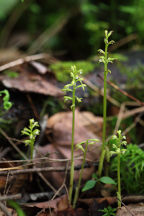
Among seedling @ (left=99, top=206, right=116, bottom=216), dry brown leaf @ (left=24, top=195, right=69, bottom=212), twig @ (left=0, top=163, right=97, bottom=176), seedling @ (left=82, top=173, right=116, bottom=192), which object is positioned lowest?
seedling @ (left=99, top=206, right=116, bottom=216)

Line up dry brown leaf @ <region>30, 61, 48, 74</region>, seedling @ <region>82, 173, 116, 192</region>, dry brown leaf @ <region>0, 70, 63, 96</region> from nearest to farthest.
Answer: seedling @ <region>82, 173, 116, 192</region>, dry brown leaf @ <region>0, 70, 63, 96</region>, dry brown leaf @ <region>30, 61, 48, 74</region>

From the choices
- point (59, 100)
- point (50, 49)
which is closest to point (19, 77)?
point (59, 100)

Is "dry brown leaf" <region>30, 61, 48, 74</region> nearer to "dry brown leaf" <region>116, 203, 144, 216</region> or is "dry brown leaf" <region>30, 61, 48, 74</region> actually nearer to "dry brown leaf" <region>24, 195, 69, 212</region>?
"dry brown leaf" <region>24, 195, 69, 212</region>

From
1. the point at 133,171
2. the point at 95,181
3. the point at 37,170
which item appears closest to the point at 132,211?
the point at 95,181

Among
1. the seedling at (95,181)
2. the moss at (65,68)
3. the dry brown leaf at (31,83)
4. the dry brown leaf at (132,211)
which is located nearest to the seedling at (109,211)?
the dry brown leaf at (132,211)

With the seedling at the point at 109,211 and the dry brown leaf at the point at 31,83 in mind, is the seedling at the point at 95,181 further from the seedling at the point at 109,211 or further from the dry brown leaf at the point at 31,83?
the dry brown leaf at the point at 31,83

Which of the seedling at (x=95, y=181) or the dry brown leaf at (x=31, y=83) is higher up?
the dry brown leaf at (x=31, y=83)

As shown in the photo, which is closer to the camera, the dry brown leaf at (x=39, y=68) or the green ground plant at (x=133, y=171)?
the green ground plant at (x=133, y=171)

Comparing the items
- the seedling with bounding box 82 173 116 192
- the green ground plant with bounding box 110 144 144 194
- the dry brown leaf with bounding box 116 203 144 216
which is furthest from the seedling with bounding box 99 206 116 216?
the green ground plant with bounding box 110 144 144 194

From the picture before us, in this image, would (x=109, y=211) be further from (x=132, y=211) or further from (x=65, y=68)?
(x=65, y=68)
